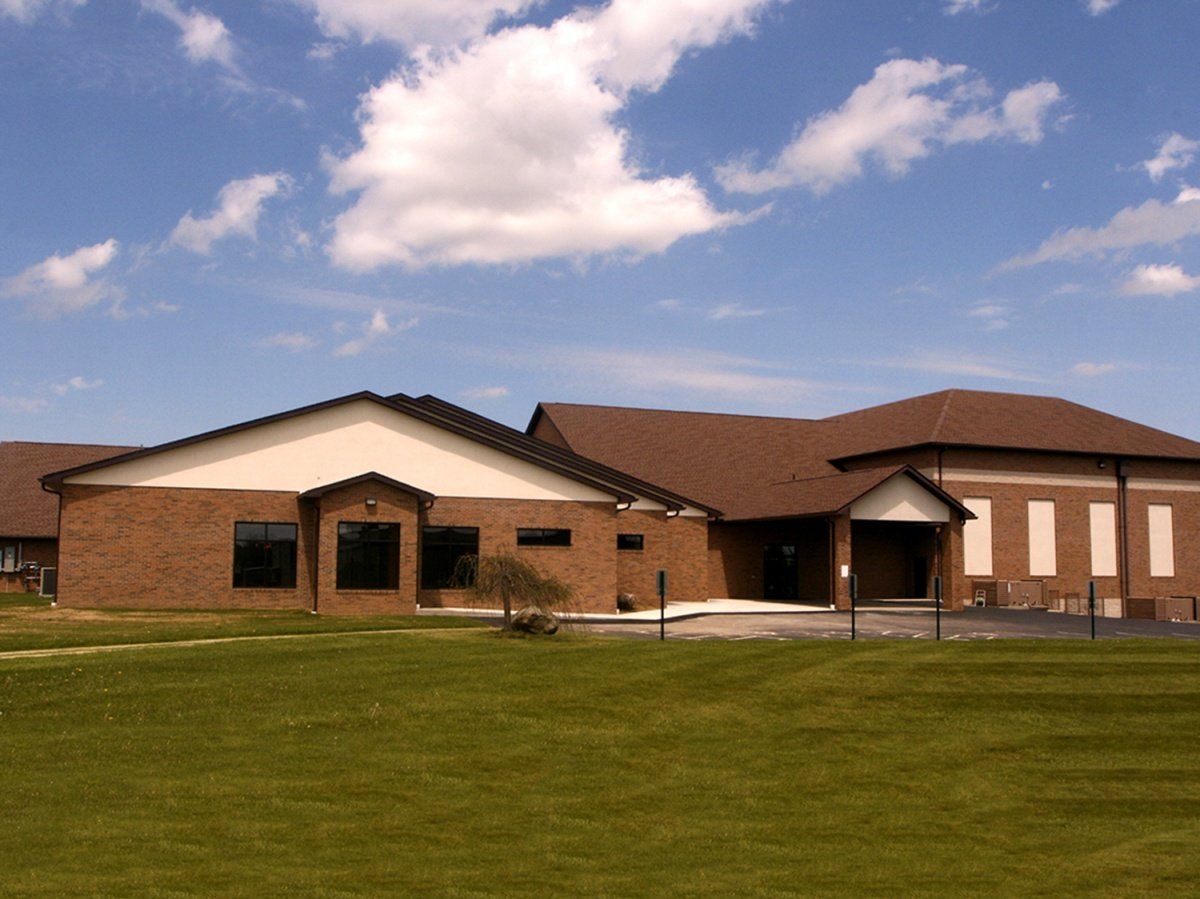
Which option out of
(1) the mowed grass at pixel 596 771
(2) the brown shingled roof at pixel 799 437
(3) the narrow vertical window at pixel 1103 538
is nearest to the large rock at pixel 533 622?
(1) the mowed grass at pixel 596 771

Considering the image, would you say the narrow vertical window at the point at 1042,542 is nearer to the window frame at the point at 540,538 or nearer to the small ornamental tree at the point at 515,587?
the window frame at the point at 540,538

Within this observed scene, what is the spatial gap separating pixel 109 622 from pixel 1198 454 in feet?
139

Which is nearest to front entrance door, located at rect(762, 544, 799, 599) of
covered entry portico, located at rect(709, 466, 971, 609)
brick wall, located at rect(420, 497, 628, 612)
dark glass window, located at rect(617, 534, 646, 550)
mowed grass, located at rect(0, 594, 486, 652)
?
covered entry portico, located at rect(709, 466, 971, 609)

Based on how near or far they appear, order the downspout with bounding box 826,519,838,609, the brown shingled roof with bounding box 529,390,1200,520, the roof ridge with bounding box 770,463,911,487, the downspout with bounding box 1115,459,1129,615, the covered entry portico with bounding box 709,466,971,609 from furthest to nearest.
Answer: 1. the downspout with bounding box 1115,459,1129,615
2. the brown shingled roof with bounding box 529,390,1200,520
3. the roof ridge with bounding box 770,463,911,487
4. the covered entry portico with bounding box 709,466,971,609
5. the downspout with bounding box 826,519,838,609

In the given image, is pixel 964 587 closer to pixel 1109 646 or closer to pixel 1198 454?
pixel 1198 454

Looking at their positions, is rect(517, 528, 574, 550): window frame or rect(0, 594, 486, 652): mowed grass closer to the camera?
rect(0, 594, 486, 652): mowed grass

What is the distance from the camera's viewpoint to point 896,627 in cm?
3025

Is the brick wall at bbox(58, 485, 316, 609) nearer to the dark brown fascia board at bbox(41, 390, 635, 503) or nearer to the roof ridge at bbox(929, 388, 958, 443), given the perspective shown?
the dark brown fascia board at bbox(41, 390, 635, 503)

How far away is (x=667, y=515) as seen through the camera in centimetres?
3962

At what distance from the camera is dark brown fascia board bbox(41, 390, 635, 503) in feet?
100

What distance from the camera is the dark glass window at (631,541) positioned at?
38.8 meters

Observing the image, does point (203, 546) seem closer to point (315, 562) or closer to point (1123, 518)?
point (315, 562)

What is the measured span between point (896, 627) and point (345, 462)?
51.6 feet

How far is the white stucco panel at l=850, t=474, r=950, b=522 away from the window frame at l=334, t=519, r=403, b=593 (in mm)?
15236
